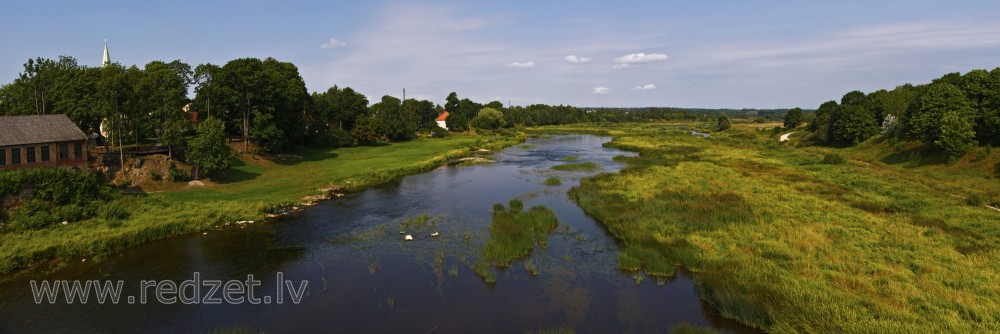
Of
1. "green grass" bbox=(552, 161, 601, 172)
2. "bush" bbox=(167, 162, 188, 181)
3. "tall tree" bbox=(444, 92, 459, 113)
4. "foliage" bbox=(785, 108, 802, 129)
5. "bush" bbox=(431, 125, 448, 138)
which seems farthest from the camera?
"tall tree" bbox=(444, 92, 459, 113)

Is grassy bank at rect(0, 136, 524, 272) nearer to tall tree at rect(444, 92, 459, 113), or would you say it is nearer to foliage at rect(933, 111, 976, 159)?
foliage at rect(933, 111, 976, 159)

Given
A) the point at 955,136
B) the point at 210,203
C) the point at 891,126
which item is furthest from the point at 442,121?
the point at 955,136

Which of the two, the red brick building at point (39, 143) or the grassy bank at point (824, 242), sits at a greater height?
the red brick building at point (39, 143)

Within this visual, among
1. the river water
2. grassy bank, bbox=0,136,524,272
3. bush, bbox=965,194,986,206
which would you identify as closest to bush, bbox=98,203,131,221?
grassy bank, bbox=0,136,524,272

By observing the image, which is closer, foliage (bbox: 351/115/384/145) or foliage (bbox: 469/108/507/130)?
foliage (bbox: 351/115/384/145)

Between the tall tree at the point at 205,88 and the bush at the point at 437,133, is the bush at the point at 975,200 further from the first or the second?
the bush at the point at 437,133

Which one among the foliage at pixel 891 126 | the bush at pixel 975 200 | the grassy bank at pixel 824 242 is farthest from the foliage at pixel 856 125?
the bush at pixel 975 200

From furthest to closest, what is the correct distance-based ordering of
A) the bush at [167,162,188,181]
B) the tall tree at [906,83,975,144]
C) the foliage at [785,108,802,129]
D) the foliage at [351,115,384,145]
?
the foliage at [785,108,802,129] → the foliage at [351,115,384,145] → the tall tree at [906,83,975,144] → the bush at [167,162,188,181]
